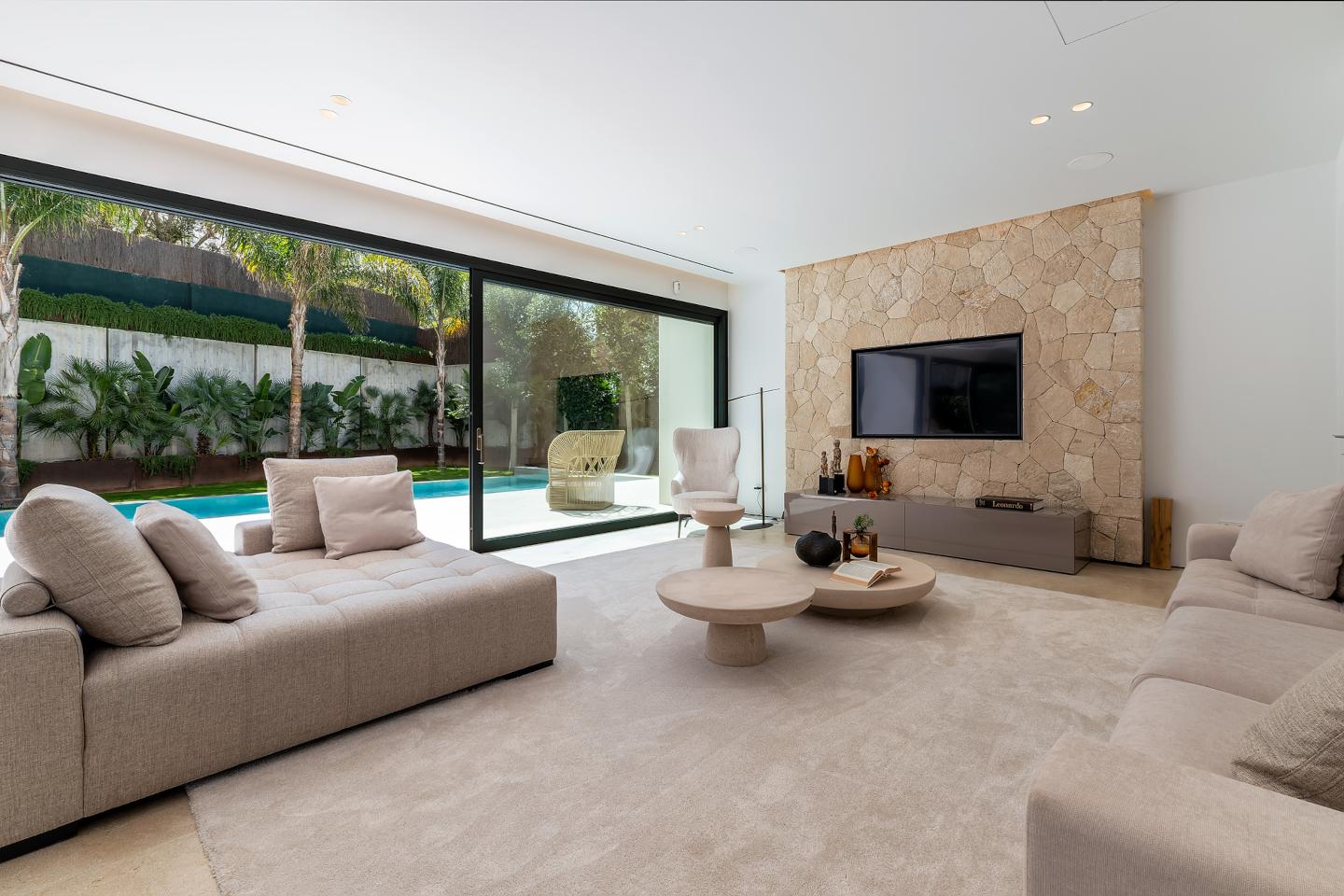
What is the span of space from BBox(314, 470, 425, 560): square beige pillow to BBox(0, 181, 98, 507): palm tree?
3.70 meters

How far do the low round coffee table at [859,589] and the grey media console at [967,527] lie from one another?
1122 millimetres

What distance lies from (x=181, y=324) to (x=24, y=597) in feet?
22.1

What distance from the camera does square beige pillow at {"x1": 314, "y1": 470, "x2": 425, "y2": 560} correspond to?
2.75m

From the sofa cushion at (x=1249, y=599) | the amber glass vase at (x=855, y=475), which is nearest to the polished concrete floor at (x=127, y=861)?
the sofa cushion at (x=1249, y=599)

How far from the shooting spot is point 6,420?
16.3 ft

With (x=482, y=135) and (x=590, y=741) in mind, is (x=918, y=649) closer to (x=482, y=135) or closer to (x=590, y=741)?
(x=590, y=741)

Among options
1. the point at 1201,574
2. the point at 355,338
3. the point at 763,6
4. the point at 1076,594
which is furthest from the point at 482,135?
the point at 355,338

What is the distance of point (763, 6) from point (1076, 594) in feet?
12.1

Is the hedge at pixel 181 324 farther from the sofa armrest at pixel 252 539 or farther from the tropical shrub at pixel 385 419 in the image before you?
the sofa armrest at pixel 252 539

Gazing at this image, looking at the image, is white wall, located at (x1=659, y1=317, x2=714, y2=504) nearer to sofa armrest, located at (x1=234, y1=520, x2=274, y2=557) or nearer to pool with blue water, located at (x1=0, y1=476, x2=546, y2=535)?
pool with blue water, located at (x1=0, y1=476, x2=546, y2=535)

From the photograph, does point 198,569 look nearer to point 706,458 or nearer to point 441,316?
point 706,458

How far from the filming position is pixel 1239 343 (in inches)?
148

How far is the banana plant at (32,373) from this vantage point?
523 centimetres

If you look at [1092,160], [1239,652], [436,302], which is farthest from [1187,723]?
[436,302]
